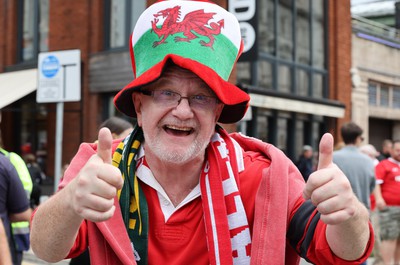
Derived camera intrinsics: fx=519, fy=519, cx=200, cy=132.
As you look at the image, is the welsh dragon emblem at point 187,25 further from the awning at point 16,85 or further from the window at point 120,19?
the window at point 120,19

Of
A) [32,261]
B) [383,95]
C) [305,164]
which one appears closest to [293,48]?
[305,164]

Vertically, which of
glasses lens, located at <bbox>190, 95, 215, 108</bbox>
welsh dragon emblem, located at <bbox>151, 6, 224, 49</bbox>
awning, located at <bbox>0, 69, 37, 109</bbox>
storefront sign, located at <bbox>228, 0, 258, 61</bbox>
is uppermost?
storefront sign, located at <bbox>228, 0, 258, 61</bbox>

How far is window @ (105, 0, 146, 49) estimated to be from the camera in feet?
38.8

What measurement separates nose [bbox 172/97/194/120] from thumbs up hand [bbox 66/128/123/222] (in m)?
0.35

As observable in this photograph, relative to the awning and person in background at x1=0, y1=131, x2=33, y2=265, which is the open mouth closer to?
person in background at x1=0, y1=131, x2=33, y2=265

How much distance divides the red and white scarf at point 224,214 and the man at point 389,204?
5165 mm

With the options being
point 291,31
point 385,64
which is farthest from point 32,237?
point 385,64

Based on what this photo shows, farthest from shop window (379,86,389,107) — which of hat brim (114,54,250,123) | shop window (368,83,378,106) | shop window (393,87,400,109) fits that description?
hat brim (114,54,250,123)

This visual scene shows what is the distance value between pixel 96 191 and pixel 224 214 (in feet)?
1.57

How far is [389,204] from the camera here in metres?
6.73

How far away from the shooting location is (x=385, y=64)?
1639cm

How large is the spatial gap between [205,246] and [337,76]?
13.0m

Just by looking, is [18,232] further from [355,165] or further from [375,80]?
[375,80]

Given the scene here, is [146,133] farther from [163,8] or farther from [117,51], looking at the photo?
[117,51]
